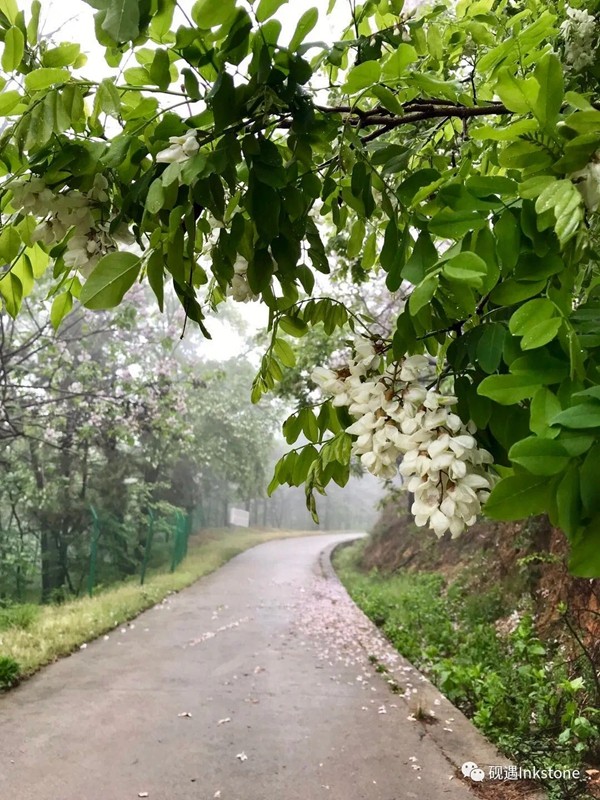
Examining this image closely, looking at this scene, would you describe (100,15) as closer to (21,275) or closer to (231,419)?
(21,275)

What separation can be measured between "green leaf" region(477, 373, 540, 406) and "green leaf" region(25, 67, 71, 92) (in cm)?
57

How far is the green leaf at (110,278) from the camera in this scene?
2.22ft

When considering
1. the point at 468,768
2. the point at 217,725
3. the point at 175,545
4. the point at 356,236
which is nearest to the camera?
the point at 356,236

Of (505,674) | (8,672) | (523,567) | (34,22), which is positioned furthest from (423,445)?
(523,567)

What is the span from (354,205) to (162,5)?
352 millimetres

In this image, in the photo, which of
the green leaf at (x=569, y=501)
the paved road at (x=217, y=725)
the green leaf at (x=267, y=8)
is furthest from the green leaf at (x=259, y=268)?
the paved road at (x=217, y=725)

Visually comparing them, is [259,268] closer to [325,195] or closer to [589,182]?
[325,195]

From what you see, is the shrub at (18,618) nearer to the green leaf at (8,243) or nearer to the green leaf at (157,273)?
the green leaf at (8,243)

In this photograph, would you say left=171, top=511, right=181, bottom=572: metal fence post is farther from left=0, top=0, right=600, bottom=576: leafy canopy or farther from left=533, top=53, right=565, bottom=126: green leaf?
left=533, top=53, right=565, bottom=126: green leaf

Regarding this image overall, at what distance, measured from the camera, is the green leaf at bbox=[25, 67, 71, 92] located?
692 mm

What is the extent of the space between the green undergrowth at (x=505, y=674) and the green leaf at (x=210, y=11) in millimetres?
2878

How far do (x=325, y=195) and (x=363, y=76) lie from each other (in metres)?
0.20

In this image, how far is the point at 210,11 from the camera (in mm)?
632

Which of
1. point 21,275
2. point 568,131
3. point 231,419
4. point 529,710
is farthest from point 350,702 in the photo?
point 231,419
